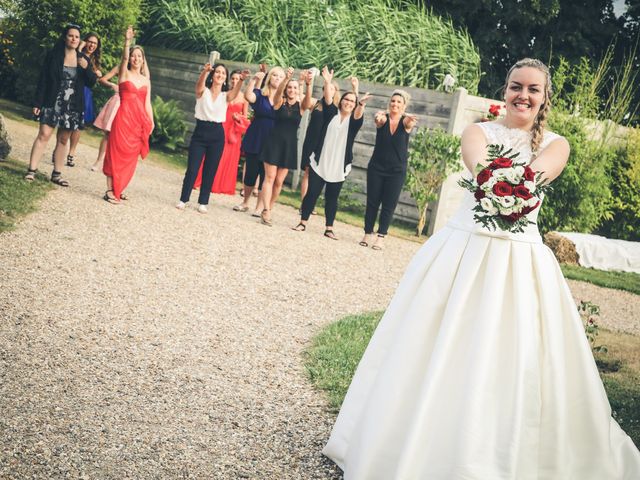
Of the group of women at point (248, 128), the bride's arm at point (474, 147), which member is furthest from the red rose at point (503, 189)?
the group of women at point (248, 128)

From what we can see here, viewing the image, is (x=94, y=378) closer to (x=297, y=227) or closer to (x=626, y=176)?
(x=297, y=227)

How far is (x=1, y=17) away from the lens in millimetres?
18422

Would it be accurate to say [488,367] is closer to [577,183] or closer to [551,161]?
[551,161]

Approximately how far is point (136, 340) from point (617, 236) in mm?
12227

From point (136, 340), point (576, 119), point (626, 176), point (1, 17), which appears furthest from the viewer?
point (1, 17)

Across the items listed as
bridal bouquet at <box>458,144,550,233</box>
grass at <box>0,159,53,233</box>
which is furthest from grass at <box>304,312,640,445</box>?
grass at <box>0,159,53,233</box>

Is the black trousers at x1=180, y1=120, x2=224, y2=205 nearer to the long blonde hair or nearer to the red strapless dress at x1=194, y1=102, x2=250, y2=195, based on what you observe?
the long blonde hair

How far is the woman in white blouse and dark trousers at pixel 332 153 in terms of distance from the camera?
10.4 metres

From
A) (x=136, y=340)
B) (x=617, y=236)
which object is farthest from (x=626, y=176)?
(x=136, y=340)

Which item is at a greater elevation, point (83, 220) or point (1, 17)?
point (1, 17)

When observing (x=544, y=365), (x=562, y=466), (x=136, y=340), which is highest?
(x=544, y=365)

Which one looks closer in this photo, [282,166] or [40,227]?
[40,227]

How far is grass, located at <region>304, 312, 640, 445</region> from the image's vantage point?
4.61 meters

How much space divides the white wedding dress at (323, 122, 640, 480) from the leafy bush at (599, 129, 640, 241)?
461 inches
